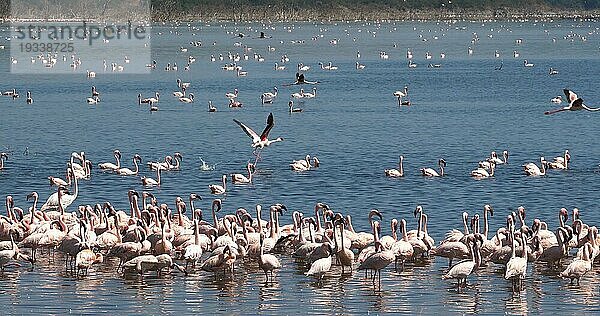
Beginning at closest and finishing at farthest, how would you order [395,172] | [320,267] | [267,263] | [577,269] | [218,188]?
[577,269] → [320,267] → [267,263] → [218,188] → [395,172]

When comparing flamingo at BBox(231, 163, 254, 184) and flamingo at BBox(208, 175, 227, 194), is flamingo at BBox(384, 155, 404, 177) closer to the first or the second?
flamingo at BBox(231, 163, 254, 184)

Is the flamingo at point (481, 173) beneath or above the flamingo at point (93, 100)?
beneath

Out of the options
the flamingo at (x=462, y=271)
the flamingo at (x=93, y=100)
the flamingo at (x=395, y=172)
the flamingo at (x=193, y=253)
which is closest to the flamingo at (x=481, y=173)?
the flamingo at (x=395, y=172)

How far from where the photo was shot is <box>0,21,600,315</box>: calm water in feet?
53.5

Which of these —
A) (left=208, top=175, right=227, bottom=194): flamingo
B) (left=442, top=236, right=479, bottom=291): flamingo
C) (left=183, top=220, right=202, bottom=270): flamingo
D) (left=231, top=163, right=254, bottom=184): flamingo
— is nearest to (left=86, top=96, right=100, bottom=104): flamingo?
(left=231, top=163, right=254, bottom=184): flamingo

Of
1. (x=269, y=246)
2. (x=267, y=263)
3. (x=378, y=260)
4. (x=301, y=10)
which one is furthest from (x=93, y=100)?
(x=301, y=10)

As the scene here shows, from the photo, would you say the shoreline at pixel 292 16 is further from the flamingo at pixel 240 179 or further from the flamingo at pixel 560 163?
the flamingo at pixel 240 179

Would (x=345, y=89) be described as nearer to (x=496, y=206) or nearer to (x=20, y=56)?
(x=496, y=206)

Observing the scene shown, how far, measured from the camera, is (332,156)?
111 ft

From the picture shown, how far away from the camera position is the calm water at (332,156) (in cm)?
1631

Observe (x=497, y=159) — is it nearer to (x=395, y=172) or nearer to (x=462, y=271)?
(x=395, y=172)

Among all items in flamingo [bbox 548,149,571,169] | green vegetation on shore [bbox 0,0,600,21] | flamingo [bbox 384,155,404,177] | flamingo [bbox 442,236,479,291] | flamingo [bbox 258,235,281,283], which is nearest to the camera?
flamingo [bbox 442,236,479,291]

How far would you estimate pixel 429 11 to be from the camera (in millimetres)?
195375

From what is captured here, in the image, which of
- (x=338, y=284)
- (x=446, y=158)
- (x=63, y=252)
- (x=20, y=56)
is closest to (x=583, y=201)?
(x=446, y=158)
